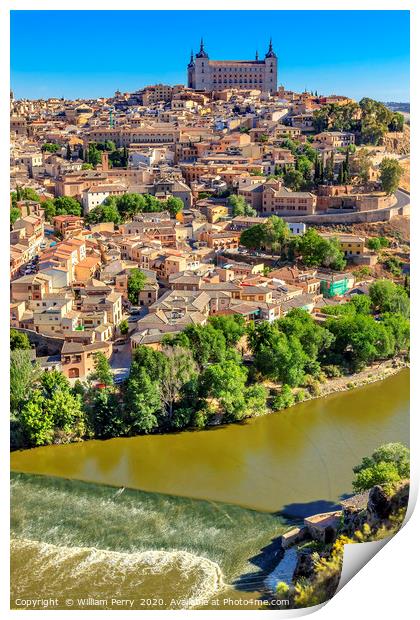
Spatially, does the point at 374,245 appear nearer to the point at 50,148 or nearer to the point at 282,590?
the point at 282,590

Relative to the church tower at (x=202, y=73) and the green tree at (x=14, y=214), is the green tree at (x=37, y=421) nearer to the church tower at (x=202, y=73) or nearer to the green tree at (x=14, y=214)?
the green tree at (x=14, y=214)

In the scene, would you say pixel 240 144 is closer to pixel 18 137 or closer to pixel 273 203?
pixel 273 203

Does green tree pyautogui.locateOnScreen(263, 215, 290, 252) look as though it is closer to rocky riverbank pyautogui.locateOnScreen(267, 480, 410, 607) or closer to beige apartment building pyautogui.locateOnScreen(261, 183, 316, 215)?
beige apartment building pyautogui.locateOnScreen(261, 183, 316, 215)

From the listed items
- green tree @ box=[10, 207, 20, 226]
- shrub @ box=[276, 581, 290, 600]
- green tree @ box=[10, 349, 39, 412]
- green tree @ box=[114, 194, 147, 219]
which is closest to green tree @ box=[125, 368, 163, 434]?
green tree @ box=[10, 349, 39, 412]

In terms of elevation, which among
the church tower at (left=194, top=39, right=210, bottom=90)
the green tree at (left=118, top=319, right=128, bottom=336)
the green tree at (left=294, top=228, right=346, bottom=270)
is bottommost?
the green tree at (left=118, top=319, right=128, bottom=336)

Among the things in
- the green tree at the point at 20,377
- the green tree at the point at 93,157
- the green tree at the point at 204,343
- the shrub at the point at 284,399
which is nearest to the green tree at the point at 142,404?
the green tree at the point at 204,343

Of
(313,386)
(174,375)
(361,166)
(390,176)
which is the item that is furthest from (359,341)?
(361,166)
